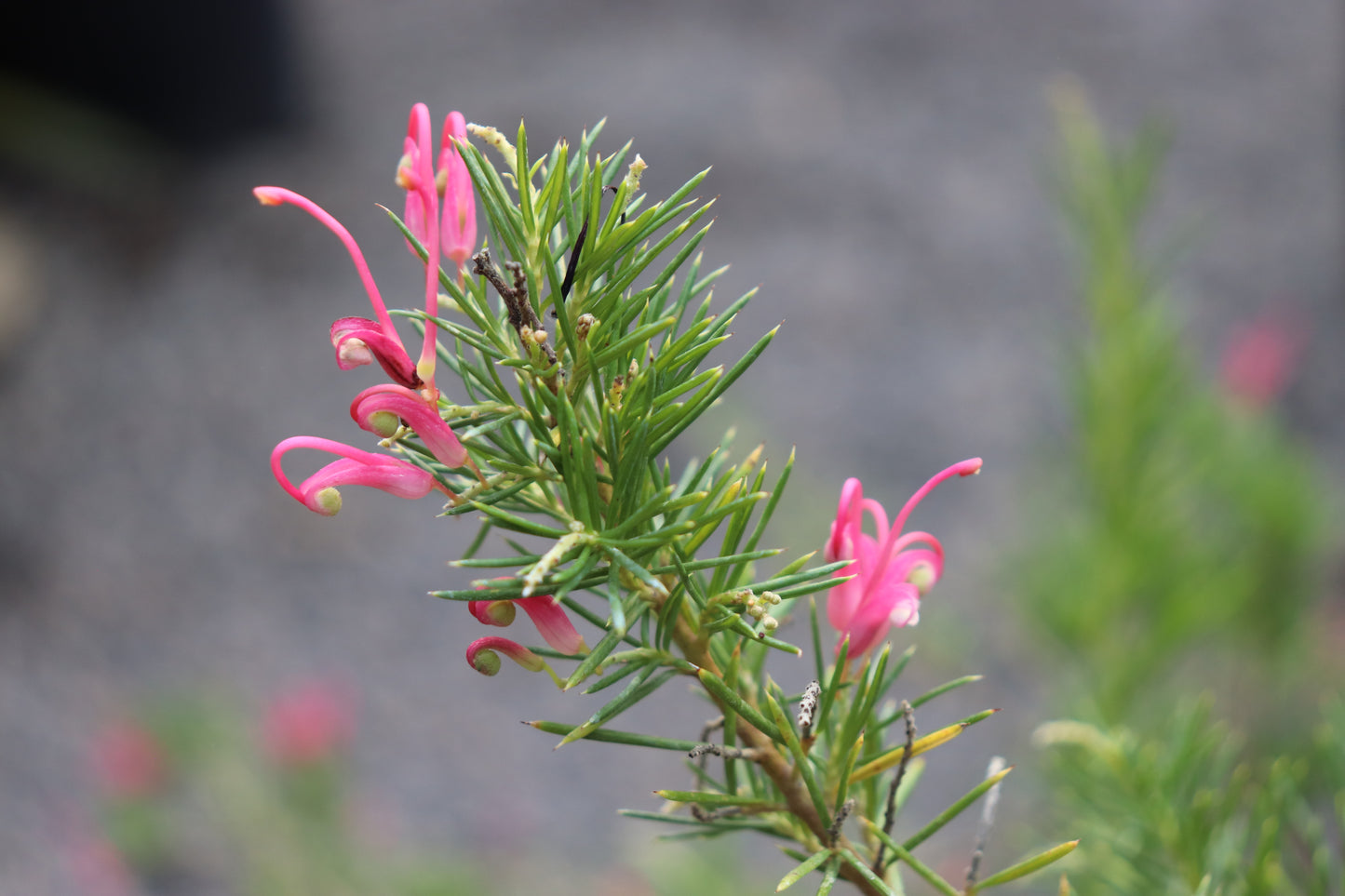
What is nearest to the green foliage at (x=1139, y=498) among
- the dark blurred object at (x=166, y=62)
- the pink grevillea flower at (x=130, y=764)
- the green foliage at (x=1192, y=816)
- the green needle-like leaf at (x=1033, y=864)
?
the green foliage at (x=1192, y=816)

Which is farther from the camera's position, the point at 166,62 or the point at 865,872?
the point at 166,62

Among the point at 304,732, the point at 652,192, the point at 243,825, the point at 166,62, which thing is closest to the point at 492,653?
the point at 304,732

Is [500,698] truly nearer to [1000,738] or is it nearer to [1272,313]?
[1000,738]

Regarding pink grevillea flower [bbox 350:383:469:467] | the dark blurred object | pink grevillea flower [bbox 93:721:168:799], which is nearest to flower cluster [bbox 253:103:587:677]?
pink grevillea flower [bbox 350:383:469:467]

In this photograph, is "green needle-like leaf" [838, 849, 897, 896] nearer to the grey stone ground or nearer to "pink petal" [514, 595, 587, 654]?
"pink petal" [514, 595, 587, 654]

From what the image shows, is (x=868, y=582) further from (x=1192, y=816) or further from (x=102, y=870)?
(x=102, y=870)

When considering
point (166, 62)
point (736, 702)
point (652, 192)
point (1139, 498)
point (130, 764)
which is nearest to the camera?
point (736, 702)
